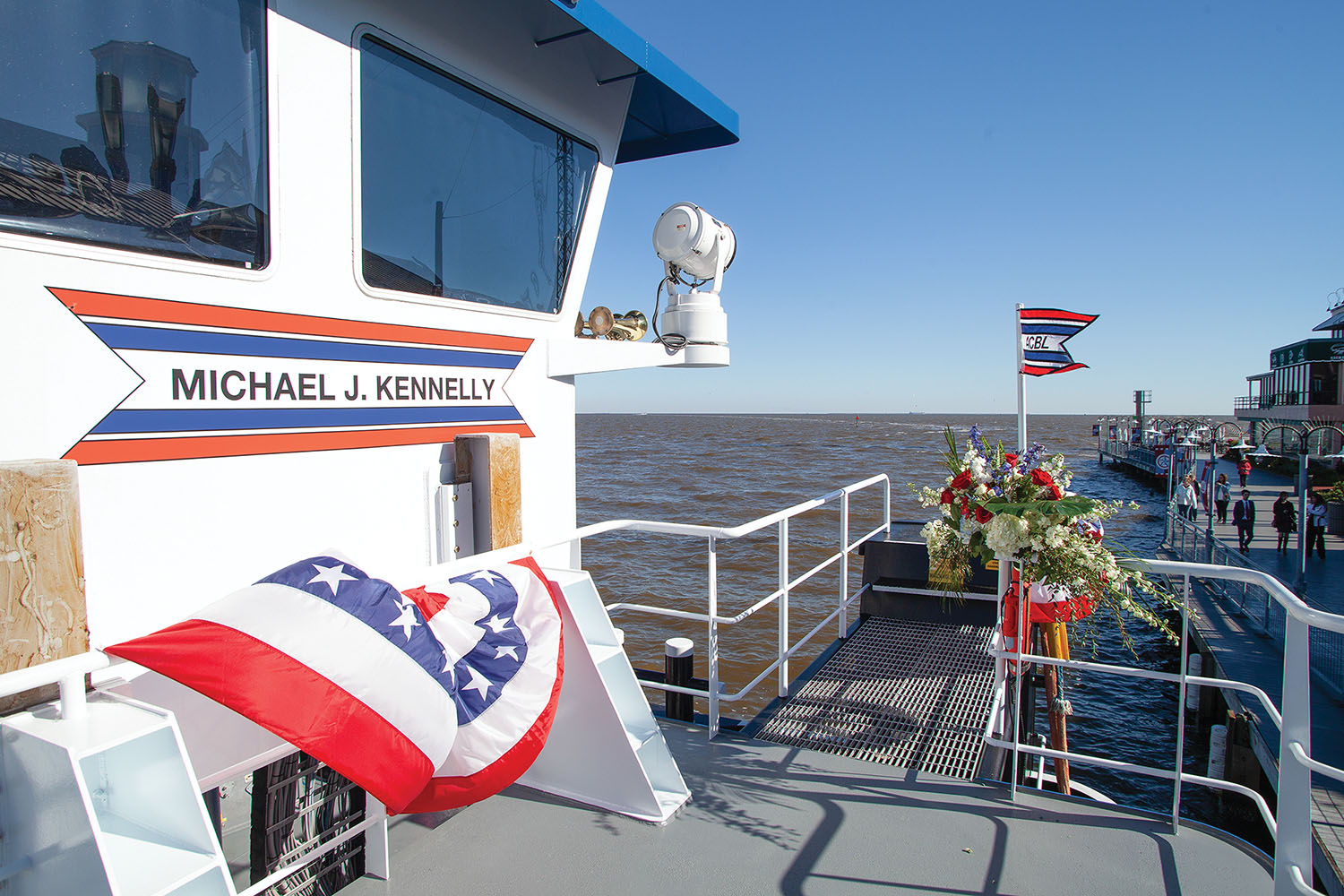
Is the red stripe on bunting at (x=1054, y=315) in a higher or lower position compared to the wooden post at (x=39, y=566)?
higher

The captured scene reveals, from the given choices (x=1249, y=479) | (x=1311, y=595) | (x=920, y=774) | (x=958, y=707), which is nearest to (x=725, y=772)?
(x=920, y=774)

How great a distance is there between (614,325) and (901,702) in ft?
10.4

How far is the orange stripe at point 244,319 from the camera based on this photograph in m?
2.51

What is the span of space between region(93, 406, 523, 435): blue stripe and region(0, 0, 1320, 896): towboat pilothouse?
0.02 m

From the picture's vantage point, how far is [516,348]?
438 cm

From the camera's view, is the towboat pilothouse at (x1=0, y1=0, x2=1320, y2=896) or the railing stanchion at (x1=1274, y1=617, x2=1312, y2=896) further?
the railing stanchion at (x1=1274, y1=617, x2=1312, y2=896)

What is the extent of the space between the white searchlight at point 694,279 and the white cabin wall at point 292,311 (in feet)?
3.25

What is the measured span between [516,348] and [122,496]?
217cm

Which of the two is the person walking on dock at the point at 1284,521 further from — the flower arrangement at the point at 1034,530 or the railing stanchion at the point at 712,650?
the railing stanchion at the point at 712,650

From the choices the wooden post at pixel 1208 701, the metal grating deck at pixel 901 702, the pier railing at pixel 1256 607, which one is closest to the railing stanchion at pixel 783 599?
the metal grating deck at pixel 901 702

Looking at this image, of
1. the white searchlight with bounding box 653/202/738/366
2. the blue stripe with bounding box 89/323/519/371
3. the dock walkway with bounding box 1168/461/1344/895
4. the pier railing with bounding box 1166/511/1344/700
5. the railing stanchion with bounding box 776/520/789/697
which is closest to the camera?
the blue stripe with bounding box 89/323/519/371

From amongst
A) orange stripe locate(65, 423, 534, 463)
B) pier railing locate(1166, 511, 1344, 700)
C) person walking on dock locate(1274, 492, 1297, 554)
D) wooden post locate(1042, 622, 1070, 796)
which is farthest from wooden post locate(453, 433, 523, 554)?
person walking on dock locate(1274, 492, 1297, 554)

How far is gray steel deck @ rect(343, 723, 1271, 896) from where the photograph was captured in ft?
9.30

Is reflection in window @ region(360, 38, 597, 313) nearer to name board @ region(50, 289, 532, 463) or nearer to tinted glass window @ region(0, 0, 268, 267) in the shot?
name board @ region(50, 289, 532, 463)
